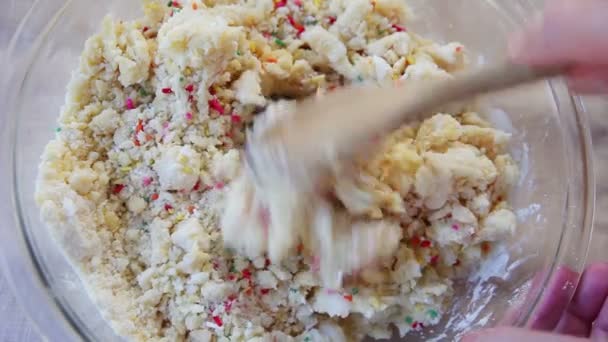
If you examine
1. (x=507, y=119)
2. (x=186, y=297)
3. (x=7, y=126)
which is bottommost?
(x=186, y=297)

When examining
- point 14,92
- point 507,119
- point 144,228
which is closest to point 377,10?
point 507,119

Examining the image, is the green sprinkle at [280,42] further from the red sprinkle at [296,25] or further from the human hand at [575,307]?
the human hand at [575,307]

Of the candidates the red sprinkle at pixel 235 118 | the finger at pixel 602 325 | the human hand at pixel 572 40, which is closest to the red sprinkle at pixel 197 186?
the red sprinkle at pixel 235 118

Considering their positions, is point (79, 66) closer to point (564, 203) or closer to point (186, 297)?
point (186, 297)

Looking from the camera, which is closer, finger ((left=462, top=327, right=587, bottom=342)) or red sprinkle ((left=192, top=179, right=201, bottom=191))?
finger ((left=462, top=327, right=587, bottom=342))

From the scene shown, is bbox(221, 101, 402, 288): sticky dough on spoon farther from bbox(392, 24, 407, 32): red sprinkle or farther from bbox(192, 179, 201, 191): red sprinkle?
bbox(392, 24, 407, 32): red sprinkle

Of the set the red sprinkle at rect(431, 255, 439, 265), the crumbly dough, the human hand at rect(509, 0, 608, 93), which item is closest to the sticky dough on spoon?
the crumbly dough
